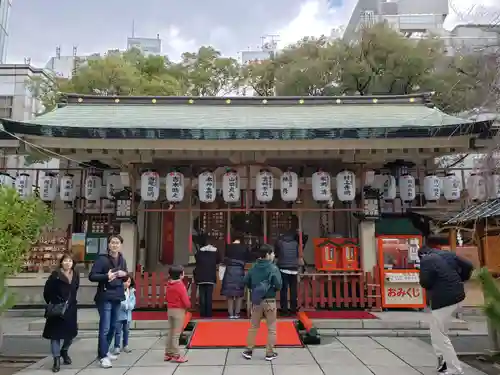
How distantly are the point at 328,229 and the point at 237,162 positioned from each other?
4101 millimetres

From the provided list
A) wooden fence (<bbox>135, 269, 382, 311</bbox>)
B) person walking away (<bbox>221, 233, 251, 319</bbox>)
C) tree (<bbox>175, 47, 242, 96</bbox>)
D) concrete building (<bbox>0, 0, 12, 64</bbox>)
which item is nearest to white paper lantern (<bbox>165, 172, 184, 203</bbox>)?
wooden fence (<bbox>135, 269, 382, 311</bbox>)

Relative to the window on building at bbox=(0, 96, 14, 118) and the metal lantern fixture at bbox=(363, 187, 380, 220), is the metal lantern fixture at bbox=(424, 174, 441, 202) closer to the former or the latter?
the metal lantern fixture at bbox=(363, 187, 380, 220)

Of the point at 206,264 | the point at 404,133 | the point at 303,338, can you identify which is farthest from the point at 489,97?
the point at 206,264

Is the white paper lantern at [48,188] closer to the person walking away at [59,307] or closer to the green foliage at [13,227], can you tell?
the green foliage at [13,227]

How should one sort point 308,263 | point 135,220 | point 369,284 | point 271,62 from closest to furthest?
point 369,284
point 135,220
point 308,263
point 271,62

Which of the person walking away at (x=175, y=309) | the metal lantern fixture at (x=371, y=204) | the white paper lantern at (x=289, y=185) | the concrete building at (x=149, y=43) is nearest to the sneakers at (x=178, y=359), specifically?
the person walking away at (x=175, y=309)

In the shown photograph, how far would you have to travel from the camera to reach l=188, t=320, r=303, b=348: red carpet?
7273 millimetres

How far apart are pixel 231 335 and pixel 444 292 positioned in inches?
156

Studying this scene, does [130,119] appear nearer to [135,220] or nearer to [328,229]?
[135,220]

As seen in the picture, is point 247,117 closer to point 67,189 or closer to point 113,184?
point 113,184

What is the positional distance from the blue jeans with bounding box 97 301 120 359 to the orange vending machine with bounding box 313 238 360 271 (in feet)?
18.8

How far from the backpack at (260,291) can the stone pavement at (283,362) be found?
944 mm

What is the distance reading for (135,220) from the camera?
1114 centimetres

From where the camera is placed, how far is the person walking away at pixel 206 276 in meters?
9.34
